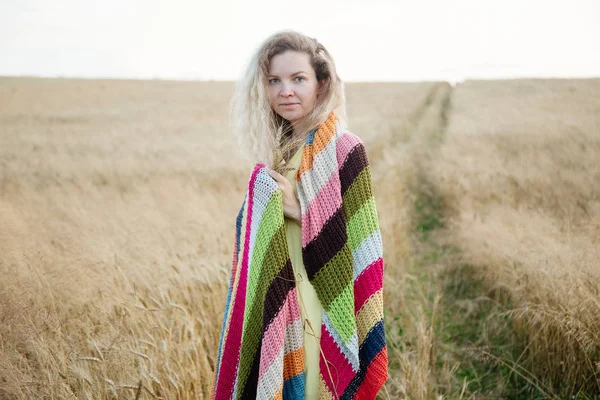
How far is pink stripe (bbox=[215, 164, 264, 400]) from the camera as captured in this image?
1374 mm

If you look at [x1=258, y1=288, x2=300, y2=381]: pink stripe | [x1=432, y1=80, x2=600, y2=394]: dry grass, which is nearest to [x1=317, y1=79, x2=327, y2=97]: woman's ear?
[x1=258, y1=288, x2=300, y2=381]: pink stripe

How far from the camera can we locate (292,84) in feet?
4.68

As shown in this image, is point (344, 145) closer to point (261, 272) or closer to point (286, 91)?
point (286, 91)

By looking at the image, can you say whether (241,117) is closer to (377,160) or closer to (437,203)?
(437,203)

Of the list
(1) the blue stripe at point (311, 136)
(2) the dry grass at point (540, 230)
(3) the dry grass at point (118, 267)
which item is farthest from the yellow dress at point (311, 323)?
(2) the dry grass at point (540, 230)

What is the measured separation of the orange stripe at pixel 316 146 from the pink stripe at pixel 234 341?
15 cm

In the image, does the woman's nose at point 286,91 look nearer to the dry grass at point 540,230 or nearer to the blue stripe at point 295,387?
the blue stripe at point 295,387

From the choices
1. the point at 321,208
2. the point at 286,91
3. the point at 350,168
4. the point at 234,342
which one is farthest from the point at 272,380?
the point at 286,91

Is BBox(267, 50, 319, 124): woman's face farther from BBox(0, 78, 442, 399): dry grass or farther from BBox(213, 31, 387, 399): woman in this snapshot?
BBox(0, 78, 442, 399): dry grass

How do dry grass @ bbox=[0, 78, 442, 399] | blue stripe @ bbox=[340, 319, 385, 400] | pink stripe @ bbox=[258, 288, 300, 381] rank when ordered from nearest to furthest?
pink stripe @ bbox=[258, 288, 300, 381] → blue stripe @ bbox=[340, 319, 385, 400] → dry grass @ bbox=[0, 78, 442, 399]

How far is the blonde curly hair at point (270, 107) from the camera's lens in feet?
4.75

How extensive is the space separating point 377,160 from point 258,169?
7.77 metres

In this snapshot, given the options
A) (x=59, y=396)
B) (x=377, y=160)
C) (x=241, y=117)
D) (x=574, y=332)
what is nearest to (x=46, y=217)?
(x=59, y=396)

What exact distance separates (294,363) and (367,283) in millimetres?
370
